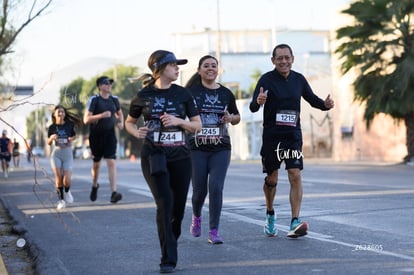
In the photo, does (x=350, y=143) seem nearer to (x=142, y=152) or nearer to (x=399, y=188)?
(x=399, y=188)

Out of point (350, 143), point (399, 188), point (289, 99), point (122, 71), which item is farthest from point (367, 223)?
point (122, 71)

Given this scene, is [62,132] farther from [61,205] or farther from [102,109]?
[61,205]

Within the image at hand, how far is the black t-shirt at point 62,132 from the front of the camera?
53.3 feet

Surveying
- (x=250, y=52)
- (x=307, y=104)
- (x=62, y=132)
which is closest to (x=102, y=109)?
(x=62, y=132)

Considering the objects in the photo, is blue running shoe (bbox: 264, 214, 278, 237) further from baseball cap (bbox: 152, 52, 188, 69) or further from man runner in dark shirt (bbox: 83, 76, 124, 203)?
man runner in dark shirt (bbox: 83, 76, 124, 203)

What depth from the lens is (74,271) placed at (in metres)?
8.23

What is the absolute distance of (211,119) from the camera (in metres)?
9.73

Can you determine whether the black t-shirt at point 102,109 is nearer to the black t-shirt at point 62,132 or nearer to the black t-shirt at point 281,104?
the black t-shirt at point 62,132

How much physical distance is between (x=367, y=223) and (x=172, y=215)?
3.58 metres

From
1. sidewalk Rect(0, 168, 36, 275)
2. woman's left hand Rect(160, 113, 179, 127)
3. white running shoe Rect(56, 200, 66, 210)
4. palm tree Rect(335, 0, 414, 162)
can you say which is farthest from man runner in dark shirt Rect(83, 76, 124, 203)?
palm tree Rect(335, 0, 414, 162)

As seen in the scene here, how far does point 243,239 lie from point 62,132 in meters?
7.05

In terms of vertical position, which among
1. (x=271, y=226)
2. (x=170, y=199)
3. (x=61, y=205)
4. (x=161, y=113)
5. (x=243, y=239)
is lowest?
(x=61, y=205)

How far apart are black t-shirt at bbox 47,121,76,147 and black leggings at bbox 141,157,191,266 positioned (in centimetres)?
847

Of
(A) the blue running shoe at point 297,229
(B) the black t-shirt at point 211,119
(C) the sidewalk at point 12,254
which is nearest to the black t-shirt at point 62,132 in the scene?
(C) the sidewalk at point 12,254
